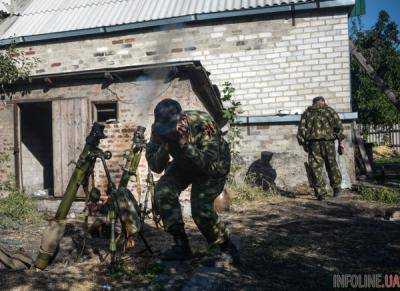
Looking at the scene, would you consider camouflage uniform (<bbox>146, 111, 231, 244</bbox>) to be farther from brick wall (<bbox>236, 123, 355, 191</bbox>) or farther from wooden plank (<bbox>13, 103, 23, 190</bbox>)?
brick wall (<bbox>236, 123, 355, 191</bbox>)

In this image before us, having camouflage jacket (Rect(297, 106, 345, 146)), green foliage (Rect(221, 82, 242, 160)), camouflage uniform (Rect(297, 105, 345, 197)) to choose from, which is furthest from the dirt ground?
green foliage (Rect(221, 82, 242, 160))

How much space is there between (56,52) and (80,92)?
460cm

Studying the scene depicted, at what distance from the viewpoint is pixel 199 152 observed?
3.11 metres

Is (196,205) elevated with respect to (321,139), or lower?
lower

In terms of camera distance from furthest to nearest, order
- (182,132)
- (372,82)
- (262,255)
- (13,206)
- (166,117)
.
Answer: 1. (372,82)
2. (13,206)
3. (262,255)
4. (166,117)
5. (182,132)

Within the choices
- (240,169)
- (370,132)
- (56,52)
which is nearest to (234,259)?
(240,169)

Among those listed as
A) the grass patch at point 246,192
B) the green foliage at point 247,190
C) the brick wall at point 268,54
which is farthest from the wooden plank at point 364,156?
the grass patch at point 246,192

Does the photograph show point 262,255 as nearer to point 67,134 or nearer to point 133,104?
point 133,104

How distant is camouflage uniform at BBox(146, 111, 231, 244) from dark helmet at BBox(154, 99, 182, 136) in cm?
27

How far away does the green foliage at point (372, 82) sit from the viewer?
18719 mm

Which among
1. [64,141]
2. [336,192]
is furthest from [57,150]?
[336,192]

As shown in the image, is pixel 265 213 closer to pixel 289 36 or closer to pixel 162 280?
pixel 162 280

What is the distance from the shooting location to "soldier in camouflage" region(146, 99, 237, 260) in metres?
3.32

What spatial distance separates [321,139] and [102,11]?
797 centimetres
